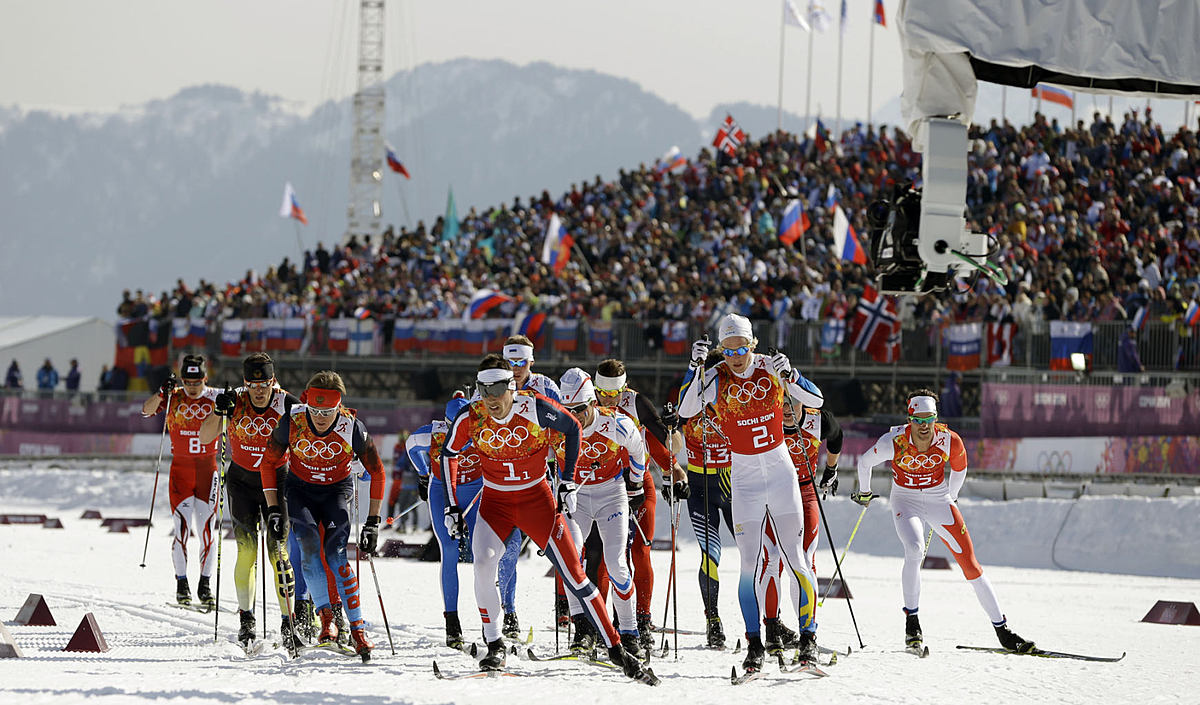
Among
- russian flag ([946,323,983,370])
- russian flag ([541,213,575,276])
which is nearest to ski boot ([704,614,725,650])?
russian flag ([946,323,983,370])

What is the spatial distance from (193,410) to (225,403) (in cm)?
294

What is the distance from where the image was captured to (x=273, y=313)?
34469 millimetres

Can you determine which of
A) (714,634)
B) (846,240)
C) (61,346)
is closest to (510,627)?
(714,634)

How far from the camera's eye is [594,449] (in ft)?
34.4

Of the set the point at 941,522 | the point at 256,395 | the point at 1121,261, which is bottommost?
the point at 941,522

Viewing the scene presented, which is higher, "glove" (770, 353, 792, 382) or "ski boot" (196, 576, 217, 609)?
"glove" (770, 353, 792, 382)

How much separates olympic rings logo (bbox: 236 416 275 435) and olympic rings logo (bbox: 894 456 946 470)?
4793mm

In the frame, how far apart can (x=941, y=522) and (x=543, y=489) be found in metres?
3.52

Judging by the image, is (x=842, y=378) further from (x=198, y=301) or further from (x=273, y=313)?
(x=198, y=301)

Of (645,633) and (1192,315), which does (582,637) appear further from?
(1192,315)

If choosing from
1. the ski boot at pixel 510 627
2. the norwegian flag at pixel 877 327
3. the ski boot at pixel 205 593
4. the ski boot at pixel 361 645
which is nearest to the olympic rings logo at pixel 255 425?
the ski boot at pixel 361 645

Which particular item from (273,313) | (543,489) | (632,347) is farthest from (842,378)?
Result: (543,489)

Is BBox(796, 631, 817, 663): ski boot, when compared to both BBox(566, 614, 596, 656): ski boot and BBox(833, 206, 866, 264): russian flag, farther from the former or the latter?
BBox(833, 206, 866, 264): russian flag

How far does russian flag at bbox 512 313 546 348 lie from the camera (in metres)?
30.0
